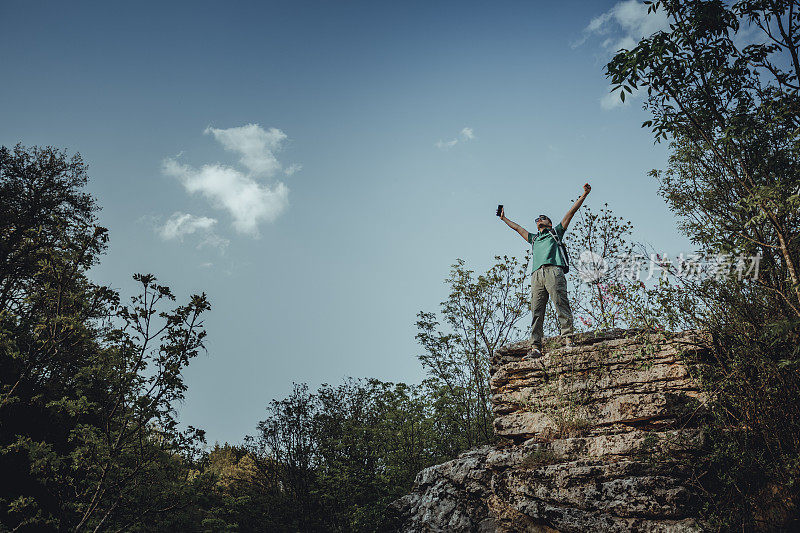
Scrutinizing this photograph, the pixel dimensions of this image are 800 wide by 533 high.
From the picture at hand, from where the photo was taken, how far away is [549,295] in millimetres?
7988

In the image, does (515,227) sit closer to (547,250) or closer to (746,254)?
(547,250)

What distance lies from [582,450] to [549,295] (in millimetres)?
2811

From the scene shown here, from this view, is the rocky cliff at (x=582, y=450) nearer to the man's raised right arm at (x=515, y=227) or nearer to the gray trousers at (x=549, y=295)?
the gray trousers at (x=549, y=295)

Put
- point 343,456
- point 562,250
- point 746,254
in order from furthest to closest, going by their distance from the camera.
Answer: point 343,456, point 562,250, point 746,254

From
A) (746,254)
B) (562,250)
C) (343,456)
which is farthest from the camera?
(343,456)

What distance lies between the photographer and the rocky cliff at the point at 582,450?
5406 mm

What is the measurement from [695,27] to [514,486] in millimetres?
6802

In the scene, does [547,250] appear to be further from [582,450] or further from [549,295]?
[582,450]

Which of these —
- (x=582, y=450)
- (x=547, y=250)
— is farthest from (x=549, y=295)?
(x=582, y=450)

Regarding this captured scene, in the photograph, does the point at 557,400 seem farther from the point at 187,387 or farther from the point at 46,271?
the point at 46,271

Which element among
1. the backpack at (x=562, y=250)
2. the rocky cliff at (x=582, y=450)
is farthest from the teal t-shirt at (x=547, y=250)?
the rocky cliff at (x=582, y=450)

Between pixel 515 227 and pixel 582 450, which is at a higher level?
pixel 515 227

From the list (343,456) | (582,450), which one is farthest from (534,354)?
(343,456)

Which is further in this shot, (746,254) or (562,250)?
(562,250)
